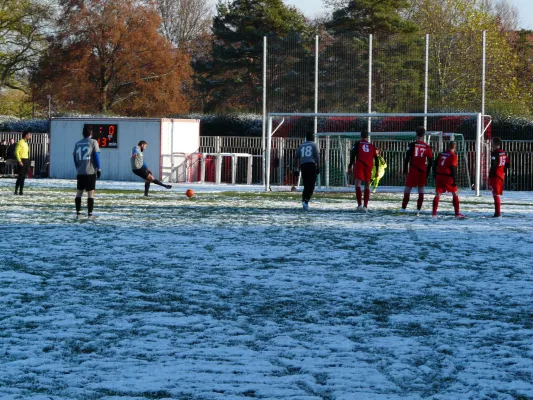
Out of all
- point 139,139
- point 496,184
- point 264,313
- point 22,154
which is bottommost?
point 264,313

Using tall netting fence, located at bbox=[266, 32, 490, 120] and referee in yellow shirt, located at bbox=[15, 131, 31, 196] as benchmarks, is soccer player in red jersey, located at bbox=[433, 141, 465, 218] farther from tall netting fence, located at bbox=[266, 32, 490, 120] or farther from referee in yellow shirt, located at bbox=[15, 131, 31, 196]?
tall netting fence, located at bbox=[266, 32, 490, 120]

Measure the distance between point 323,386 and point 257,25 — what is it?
5177 centimetres

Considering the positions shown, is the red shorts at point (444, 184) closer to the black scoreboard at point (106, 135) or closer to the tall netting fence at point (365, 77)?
A: the tall netting fence at point (365, 77)

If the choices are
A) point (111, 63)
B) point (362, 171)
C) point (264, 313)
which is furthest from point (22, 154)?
point (111, 63)

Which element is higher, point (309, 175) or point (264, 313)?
point (309, 175)

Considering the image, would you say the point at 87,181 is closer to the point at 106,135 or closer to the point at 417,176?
the point at 417,176

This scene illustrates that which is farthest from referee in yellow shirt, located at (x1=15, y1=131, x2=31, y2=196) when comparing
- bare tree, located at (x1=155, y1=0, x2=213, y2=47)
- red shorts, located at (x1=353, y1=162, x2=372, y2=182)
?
bare tree, located at (x1=155, y1=0, x2=213, y2=47)

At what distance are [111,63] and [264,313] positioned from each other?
169 ft

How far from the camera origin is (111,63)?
5806 centimetres

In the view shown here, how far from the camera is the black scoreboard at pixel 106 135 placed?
4095 centimetres

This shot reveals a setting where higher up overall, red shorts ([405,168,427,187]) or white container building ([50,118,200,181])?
white container building ([50,118,200,181])

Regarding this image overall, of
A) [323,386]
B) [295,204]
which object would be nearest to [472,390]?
[323,386]

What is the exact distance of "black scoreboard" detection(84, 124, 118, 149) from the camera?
4095 centimetres

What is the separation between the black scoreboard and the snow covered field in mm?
24835
